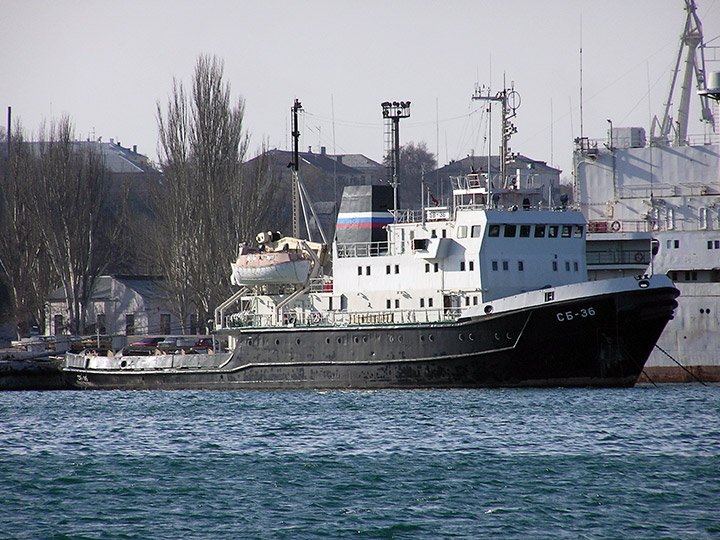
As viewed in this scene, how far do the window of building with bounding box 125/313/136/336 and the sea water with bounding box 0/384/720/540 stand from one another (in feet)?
97.1

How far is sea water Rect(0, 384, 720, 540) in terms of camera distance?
16.1m

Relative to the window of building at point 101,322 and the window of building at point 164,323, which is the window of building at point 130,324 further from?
the window of building at point 164,323

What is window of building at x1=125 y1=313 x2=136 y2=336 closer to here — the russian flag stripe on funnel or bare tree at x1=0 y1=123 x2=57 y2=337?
bare tree at x1=0 y1=123 x2=57 y2=337

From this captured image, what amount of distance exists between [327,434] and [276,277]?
12.7 m

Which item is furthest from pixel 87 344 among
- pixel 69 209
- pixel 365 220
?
pixel 365 220

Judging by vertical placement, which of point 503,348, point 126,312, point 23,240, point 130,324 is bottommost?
point 503,348

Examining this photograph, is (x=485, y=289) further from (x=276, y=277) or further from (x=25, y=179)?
(x=25, y=179)

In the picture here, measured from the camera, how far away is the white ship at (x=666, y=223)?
37.6m

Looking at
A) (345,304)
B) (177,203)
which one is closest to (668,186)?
(345,304)

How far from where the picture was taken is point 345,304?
3516 centimetres

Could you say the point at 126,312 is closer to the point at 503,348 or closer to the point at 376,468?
the point at 503,348

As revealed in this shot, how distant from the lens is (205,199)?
169ft

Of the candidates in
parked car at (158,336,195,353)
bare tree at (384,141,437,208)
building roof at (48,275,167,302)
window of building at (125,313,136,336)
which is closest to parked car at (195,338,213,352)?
parked car at (158,336,195,353)

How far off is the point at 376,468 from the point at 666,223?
25323mm
